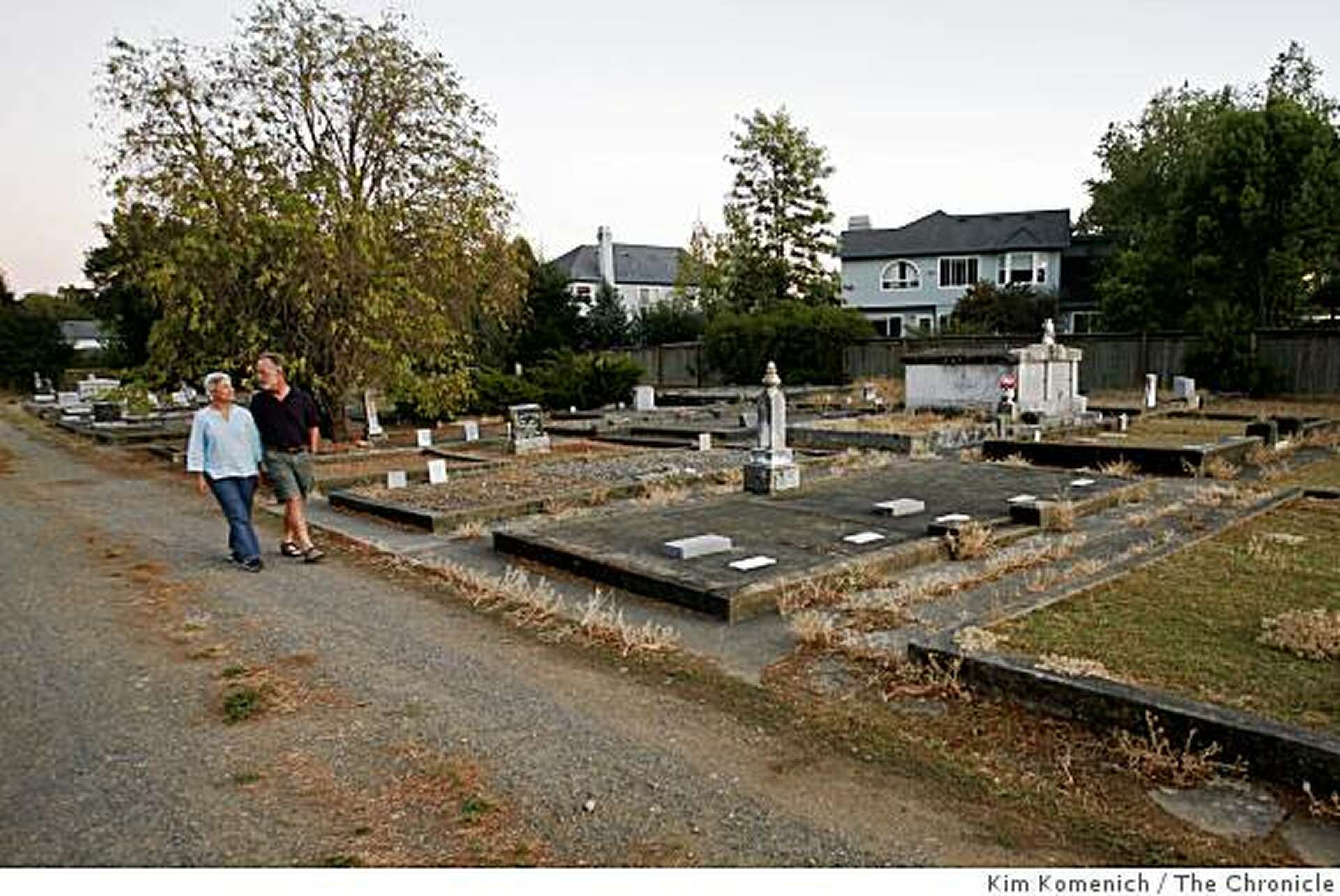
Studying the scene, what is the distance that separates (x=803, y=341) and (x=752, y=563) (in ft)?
88.8

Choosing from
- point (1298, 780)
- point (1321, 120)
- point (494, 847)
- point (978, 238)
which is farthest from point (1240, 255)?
point (494, 847)

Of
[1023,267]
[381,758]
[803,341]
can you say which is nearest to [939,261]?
[1023,267]

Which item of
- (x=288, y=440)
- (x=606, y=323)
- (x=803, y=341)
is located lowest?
(x=288, y=440)

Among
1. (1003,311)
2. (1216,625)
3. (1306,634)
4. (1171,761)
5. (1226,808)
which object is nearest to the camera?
(1226,808)

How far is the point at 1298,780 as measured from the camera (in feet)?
11.7

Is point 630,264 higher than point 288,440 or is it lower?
higher

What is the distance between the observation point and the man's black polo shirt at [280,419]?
7746 millimetres

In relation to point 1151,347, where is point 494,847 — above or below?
below

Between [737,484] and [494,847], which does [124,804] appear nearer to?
[494,847]

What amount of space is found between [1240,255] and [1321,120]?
4.58 meters

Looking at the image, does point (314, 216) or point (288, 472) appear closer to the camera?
point (288, 472)

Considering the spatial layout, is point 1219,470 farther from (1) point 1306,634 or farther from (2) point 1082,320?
(2) point 1082,320

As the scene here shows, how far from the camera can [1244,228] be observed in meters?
29.0

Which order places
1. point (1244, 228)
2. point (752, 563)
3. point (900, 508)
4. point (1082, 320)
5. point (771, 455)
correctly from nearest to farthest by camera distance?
point (752, 563) < point (900, 508) < point (771, 455) < point (1244, 228) < point (1082, 320)
